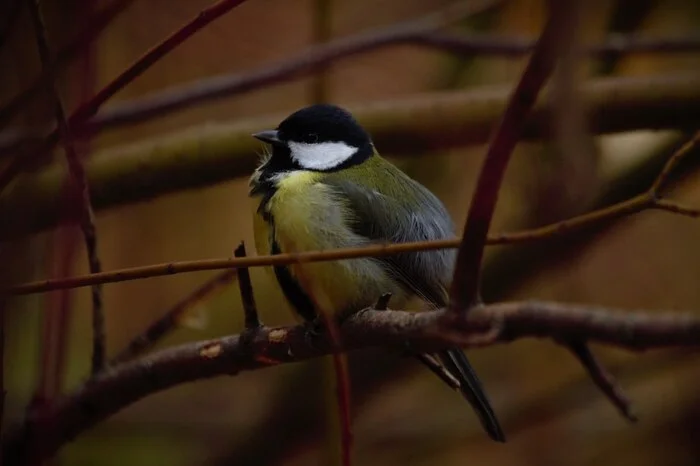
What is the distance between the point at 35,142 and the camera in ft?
1.92

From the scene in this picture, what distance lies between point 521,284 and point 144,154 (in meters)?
0.72

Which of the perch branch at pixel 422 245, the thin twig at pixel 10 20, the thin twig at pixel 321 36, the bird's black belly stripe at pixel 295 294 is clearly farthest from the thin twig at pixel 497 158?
the thin twig at pixel 321 36

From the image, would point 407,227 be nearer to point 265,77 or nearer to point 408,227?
point 408,227

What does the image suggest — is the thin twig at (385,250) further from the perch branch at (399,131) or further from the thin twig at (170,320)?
the perch branch at (399,131)

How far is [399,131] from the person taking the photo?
155cm

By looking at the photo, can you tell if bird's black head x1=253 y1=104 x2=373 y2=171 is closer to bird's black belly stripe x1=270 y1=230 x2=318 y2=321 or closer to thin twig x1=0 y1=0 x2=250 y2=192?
bird's black belly stripe x1=270 y1=230 x2=318 y2=321

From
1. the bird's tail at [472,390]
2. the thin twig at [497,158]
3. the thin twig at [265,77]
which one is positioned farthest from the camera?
the thin twig at [265,77]

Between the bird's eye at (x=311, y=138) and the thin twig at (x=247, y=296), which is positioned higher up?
the bird's eye at (x=311, y=138)

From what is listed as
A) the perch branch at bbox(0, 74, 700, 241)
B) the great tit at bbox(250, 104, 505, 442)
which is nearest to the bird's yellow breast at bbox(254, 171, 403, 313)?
the great tit at bbox(250, 104, 505, 442)

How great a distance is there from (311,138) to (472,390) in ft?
1.71

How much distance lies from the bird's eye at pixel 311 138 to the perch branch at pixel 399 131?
5.0 inches

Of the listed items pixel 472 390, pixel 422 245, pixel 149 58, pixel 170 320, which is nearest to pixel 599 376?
pixel 422 245

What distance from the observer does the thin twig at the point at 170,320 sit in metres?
1.11

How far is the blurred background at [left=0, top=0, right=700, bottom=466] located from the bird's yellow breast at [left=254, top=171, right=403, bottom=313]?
266 mm
